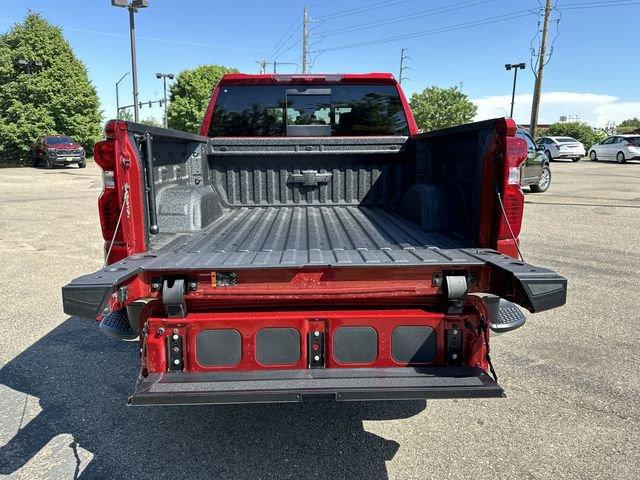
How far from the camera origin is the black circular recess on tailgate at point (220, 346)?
2.60 m

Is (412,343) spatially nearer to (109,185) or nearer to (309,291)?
(309,291)

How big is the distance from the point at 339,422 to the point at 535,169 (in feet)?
42.8

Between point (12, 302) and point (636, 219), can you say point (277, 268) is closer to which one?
point (12, 302)

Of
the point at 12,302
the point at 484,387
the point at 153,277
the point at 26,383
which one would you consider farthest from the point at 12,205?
the point at 484,387

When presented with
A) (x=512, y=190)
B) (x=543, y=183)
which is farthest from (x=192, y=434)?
(x=543, y=183)

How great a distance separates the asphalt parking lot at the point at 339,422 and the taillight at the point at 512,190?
4.30 ft

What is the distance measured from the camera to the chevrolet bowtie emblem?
15.8 feet

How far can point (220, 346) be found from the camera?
2.61 m

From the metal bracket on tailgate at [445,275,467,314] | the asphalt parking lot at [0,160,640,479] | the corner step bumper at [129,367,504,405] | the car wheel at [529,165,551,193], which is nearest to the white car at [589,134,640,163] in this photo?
the car wheel at [529,165,551,193]

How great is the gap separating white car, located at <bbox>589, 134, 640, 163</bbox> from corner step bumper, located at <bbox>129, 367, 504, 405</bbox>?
33.8 metres

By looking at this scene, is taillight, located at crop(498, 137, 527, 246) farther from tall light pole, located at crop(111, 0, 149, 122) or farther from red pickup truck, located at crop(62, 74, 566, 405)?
tall light pole, located at crop(111, 0, 149, 122)

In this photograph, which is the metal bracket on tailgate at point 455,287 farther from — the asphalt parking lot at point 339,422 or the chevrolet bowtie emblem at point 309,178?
the chevrolet bowtie emblem at point 309,178

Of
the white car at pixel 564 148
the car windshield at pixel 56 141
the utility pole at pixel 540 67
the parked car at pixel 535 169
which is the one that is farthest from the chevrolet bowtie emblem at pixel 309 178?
the white car at pixel 564 148

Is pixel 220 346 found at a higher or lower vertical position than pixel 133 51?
lower
